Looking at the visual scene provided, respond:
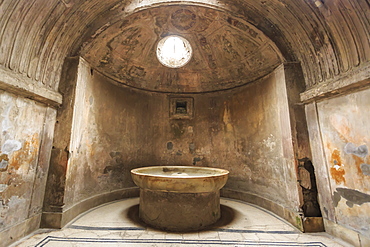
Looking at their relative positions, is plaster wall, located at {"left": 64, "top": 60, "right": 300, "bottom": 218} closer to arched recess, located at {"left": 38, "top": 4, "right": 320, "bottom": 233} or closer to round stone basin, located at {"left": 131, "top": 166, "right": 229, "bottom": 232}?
arched recess, located at {"left": 38, "top": 4, "right": 320, "bottom": 233}

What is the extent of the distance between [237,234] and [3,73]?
4.64m

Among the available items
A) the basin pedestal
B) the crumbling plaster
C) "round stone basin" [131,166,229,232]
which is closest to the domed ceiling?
the crumbling plaster

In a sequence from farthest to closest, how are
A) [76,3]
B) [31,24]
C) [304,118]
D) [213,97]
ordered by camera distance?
[213,97] → [304,118] → [76,3] → [31,24]

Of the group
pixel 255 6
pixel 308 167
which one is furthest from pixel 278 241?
pixel 255 6

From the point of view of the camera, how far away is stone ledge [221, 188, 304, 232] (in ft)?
11.5

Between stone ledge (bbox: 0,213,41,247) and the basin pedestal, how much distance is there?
6.74 ft

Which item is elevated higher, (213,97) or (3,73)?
(213,97)

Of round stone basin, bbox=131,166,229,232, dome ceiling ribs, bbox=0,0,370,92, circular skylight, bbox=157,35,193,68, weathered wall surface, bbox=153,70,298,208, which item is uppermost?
circular skylight, bbox=157,35,193,68

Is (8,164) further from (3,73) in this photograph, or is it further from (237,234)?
(237,234)

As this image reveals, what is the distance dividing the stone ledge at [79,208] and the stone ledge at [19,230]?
0.13 metres

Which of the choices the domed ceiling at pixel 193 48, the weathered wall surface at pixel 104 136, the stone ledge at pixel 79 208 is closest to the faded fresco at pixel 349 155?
the domed ceiling at pixel 193 48

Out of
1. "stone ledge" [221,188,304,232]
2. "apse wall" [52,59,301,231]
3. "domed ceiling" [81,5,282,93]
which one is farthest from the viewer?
"domed ceiling" [81,5,282,93]

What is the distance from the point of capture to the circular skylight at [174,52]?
581cm

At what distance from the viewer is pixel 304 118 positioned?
381 cm
